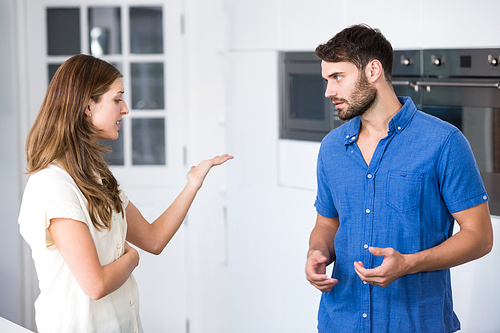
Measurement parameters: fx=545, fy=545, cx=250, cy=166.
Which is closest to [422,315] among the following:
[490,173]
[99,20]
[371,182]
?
[371,182]

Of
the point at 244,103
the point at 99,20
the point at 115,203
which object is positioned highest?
the point at 99,20

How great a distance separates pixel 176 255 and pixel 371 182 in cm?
205

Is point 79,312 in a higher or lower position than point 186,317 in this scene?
higher

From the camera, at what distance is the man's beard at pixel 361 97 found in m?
1.53

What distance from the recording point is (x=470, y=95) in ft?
6.77

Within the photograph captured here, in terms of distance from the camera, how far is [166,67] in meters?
3.25

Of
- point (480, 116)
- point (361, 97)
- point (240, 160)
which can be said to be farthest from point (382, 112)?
point (240, 160)

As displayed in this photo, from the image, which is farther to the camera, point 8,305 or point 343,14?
point 8,305

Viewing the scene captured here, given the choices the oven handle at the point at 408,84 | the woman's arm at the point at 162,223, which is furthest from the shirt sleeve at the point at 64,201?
the oven handle at the point at 408,84

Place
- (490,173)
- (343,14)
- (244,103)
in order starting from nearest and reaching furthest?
(490,173) < (343,14) < (244,103)

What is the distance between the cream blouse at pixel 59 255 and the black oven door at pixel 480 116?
4.54 feet

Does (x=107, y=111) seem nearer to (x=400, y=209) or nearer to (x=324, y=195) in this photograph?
(x=324, y=195)

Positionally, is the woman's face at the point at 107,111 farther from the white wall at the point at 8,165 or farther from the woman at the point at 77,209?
the white wall at the point at 8,165

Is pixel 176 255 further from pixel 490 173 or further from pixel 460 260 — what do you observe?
pixel 460 260
